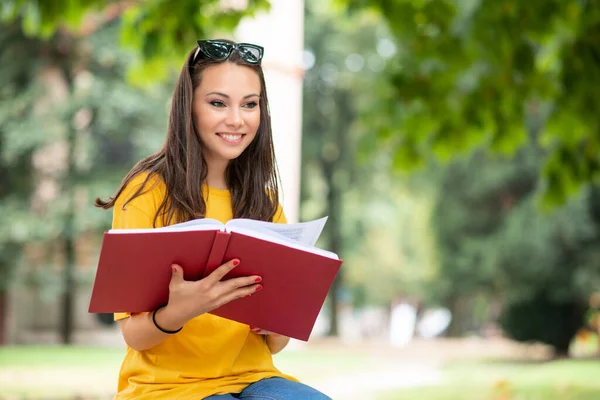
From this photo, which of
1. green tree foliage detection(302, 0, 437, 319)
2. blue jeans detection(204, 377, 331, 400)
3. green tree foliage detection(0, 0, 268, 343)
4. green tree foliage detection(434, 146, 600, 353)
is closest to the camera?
blue jeans detection(204, 377, 331, 400)

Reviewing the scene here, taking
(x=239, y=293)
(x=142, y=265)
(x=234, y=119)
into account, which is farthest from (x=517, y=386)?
(x=142, y=265)

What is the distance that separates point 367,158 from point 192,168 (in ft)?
14.1

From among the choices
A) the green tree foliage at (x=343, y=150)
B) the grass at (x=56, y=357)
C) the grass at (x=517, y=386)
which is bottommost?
the grass at (x=56, y=357)

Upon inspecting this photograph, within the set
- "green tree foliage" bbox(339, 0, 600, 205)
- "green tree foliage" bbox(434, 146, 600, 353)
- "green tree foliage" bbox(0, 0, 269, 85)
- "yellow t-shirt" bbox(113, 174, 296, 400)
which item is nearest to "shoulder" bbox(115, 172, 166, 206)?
"yellow t-shirt" bbox(113, 174, 296, 400)

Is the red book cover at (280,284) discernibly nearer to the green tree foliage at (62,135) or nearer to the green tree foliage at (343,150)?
the green tree foliage at (62,135)

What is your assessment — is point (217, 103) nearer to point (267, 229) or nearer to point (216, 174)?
point (216, 174)

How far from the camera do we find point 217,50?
2.21 metres

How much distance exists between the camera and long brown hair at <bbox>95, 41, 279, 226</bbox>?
2143 mm

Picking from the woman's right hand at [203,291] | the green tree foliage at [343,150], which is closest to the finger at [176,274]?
the woman's right hand at [203,291]

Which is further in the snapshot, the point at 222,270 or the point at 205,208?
the point at 205,208

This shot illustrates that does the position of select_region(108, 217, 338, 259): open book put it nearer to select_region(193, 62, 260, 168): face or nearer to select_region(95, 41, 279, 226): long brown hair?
select_region(95, 41, 279, 226): long brown hair

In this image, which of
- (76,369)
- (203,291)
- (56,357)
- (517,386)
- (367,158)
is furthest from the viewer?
(56,357)

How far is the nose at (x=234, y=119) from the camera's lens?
2211 millimetres

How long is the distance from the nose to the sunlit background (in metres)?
3.03
